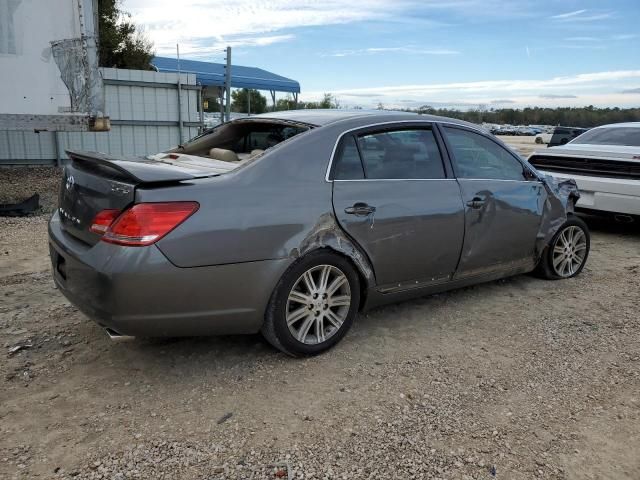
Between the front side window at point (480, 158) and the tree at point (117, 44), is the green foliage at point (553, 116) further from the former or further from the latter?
the front side window at point (480, 158)

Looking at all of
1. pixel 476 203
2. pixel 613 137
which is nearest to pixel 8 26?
pixel 476 203

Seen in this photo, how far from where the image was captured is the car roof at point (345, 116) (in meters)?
3.69

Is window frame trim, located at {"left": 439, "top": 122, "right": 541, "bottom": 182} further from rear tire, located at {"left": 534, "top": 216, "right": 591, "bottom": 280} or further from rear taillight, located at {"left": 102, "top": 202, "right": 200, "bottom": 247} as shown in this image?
rear taillight, located at {"left": 102, "top": 202, "right": 200, "bottom": 247}

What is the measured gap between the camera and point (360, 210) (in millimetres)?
3459

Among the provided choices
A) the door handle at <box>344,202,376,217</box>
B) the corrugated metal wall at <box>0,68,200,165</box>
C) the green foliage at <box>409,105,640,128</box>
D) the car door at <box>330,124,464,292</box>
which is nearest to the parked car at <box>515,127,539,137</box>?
the green foliage at <box>409,105,640,128</box>

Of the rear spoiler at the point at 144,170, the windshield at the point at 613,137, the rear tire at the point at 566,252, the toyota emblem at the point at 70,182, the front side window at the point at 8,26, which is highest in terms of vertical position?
the front side window at the point at 8,26

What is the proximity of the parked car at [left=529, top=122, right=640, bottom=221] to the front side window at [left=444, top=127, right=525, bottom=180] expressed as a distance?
2.80 metres

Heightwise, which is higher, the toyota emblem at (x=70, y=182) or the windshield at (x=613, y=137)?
the windshield at (x=613, y=137)

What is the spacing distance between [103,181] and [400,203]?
1.83 metres

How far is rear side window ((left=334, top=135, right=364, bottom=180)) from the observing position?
11.4ft

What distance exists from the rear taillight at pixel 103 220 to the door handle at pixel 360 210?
1.34m

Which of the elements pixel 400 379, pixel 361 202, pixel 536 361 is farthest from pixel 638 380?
pixel 361 202

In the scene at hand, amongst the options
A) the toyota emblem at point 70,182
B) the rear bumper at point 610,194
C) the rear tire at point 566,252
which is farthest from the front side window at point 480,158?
the rear bumper at point 610,194

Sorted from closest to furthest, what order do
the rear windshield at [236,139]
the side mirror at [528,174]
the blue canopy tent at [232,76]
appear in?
1. the rear windshield at [236,139]
2. the side mirror at [528,174]
3. the blue canopy tent at [232,76]
